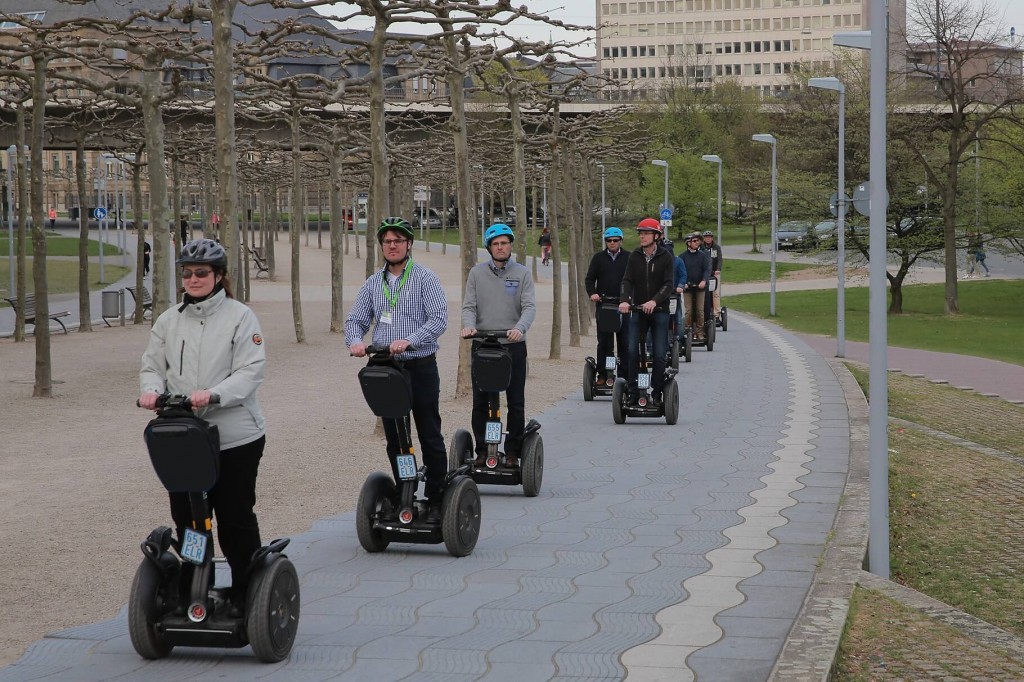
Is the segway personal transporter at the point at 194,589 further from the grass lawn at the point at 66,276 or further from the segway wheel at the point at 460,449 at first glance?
the grass lawn at the point at 66,276

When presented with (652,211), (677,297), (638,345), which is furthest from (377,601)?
(652,211)

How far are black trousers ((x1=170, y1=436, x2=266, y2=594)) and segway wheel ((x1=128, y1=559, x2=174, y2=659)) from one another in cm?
20

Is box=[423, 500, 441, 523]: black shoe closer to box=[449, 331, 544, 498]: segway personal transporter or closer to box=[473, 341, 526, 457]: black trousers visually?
box=[449, 331, 544, 498]: segway personal transporter

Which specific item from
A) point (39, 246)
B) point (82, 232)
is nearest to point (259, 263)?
point (82, 232)

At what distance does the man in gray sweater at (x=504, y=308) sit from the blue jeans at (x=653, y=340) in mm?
4639

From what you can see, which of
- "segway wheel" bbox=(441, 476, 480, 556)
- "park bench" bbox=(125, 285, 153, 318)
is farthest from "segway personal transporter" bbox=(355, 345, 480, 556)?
"park bench" bbox=(125, 285, 153, 318)

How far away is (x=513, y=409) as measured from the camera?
9.99 m

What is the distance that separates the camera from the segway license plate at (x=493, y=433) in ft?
32.3

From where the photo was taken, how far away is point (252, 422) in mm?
5668

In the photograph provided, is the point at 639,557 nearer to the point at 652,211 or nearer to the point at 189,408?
the point at 189,408

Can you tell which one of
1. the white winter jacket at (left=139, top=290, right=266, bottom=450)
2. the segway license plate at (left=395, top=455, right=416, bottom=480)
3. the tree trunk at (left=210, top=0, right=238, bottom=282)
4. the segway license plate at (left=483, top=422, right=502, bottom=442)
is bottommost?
the segway license plate at (left=483, top=422, right=502, bottom=442)

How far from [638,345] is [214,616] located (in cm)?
957

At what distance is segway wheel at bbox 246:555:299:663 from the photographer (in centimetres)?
561

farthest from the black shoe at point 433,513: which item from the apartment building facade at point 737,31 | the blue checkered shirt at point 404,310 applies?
the apartment building facade at point 737,31
